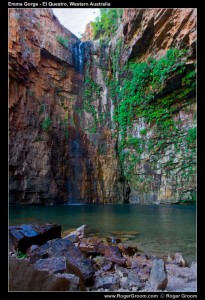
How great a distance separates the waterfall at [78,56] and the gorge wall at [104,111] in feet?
0.40

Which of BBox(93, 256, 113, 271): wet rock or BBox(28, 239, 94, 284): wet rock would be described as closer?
BBox(28, 239, 94, 284): wet rock

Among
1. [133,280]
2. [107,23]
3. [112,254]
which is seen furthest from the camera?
[107,23]

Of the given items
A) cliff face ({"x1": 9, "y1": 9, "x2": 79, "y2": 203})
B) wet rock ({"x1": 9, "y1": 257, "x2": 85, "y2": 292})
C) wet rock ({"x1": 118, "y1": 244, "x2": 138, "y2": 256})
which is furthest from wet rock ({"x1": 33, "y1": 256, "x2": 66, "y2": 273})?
cliff face ({"x1": 9, "y1": 9, "x2": 79, "y2": 203})

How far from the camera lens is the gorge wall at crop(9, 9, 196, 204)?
19.8 metres

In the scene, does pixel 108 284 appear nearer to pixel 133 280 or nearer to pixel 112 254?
pixel 133 280

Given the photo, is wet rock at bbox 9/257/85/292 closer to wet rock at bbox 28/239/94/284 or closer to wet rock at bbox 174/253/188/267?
wet rock at bbox 28/239/94/284

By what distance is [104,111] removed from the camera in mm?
26547

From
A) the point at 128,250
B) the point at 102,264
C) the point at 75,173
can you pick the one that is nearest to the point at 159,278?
the point at 102,264

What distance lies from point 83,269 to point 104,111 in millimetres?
23680

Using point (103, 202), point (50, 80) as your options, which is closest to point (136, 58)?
point (50, 80)

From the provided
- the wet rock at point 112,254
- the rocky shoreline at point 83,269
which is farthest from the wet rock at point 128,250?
the wet rock at point 112,254

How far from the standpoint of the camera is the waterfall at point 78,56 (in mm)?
26922
